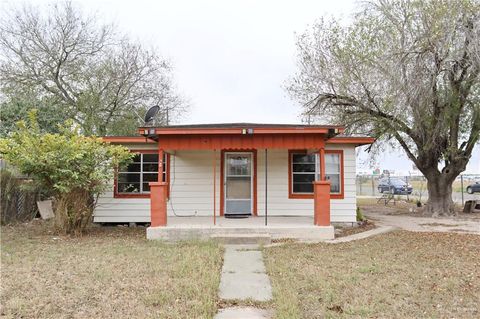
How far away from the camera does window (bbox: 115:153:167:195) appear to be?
10.3 metres

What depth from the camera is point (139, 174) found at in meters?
10.4

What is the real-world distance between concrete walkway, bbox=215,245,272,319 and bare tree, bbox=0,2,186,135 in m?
12.7

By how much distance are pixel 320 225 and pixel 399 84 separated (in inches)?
200

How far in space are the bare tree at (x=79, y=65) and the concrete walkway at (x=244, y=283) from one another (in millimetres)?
12684

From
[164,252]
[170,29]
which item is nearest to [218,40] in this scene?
[170,29]

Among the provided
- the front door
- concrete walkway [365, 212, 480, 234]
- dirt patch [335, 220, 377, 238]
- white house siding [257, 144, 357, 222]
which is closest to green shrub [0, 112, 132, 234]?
the front door

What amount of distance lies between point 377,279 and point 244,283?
5.90ft

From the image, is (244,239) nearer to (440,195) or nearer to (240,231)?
(240,231)

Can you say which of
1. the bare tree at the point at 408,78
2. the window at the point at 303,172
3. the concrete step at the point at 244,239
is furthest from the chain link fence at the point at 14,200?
the bare tree at the point at 408,78

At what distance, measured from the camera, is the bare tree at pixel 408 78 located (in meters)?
10.4

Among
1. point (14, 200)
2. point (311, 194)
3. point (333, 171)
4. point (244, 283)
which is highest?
point (333, 171)

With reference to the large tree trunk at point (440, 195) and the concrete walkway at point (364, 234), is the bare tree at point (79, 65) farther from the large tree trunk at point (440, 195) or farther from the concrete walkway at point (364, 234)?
the large tree trunk at point (440, 195)

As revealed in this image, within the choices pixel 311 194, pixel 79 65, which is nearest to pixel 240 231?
pixel 311 194

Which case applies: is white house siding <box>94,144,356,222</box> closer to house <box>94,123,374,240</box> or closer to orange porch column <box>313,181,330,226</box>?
house <box>94,123,374,240</box>
